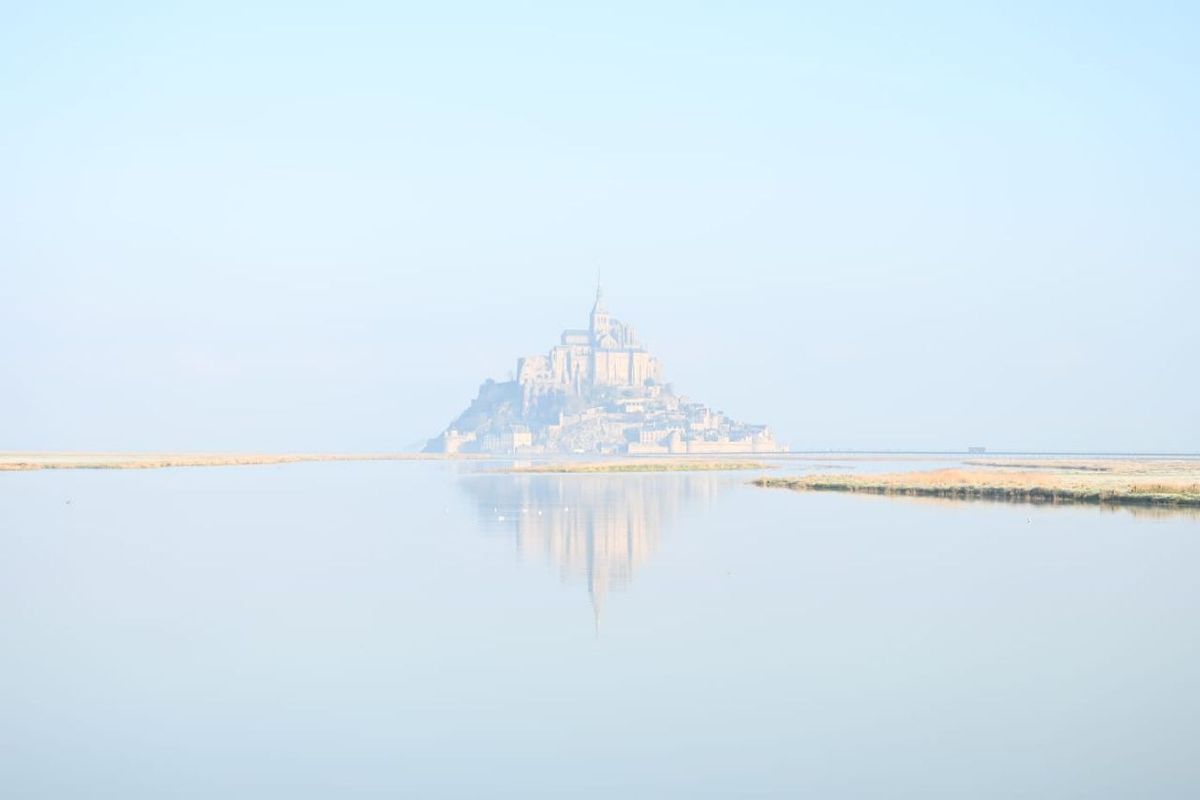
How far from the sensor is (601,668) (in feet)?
55.8

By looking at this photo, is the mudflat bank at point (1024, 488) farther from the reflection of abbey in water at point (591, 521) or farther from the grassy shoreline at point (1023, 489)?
the reflection of abbey in water at point (591, 521)

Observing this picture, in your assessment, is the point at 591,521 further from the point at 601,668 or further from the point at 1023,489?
the point at 601,668

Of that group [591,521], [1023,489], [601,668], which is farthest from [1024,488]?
[601,668]

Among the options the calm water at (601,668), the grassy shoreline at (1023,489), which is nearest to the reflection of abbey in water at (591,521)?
the calm water at (601,668)

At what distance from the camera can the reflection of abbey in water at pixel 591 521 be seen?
94.7 feet

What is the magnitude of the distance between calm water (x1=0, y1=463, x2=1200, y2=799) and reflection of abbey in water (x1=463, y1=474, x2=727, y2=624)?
0.86 feet

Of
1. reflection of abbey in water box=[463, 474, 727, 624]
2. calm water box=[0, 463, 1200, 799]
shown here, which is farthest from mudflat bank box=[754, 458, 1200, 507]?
calm water box=[0, 463, 1200, 799]

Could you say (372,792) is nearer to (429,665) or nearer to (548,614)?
(429,665)

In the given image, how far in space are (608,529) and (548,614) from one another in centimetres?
1834

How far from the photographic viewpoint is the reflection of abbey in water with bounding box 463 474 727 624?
28.9 m

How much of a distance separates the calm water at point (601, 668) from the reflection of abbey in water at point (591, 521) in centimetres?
26

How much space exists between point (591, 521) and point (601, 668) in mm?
26600

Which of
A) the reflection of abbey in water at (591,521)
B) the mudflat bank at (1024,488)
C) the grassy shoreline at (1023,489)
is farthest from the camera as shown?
the mudflat bank at (1024,488)

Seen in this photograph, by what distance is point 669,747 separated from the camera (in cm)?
1310
